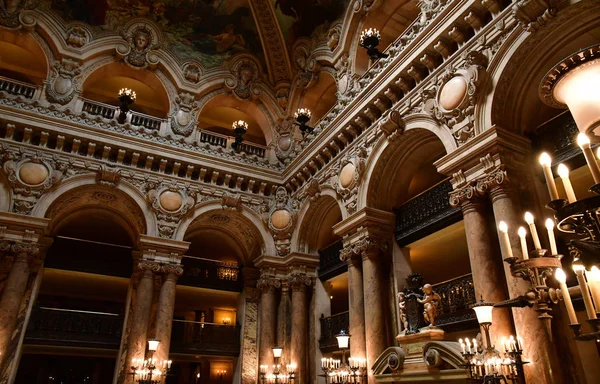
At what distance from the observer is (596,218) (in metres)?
2.93

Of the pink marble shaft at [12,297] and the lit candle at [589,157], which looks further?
the pink marble shaft at [12,297]

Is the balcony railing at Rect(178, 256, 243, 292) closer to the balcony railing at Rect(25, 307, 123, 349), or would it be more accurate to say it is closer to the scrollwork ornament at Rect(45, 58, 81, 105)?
the balcony railing at Rect(25, 307, 123, 349)

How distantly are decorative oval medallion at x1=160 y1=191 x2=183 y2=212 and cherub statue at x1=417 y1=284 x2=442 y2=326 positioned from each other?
8018 millimetres

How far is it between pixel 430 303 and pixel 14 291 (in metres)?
10.1

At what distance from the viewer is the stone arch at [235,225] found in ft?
46.3

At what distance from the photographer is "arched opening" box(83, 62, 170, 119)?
15.2 metres

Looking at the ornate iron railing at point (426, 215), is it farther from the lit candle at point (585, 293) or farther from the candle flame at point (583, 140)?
the candle flame at point (583, 140)

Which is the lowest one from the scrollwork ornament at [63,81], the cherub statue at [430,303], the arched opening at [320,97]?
the cherub statue at [430,303]

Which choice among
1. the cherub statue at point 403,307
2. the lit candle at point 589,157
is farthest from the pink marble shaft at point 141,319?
the lit candle at point 589,157

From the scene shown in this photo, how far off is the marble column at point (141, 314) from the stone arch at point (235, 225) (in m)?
1.32

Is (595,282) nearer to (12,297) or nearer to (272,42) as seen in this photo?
(12,297)

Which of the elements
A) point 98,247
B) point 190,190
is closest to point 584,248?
point 190,190

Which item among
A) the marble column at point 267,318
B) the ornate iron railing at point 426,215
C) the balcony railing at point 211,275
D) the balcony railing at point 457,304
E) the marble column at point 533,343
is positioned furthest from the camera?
the balcony railing at point 211,275

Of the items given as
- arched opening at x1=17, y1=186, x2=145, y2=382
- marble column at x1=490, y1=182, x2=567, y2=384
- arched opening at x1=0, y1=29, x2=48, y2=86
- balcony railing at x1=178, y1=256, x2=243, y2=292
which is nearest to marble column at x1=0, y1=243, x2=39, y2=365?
arched opening at x1=17, y1=186, x2=145, y2=382
